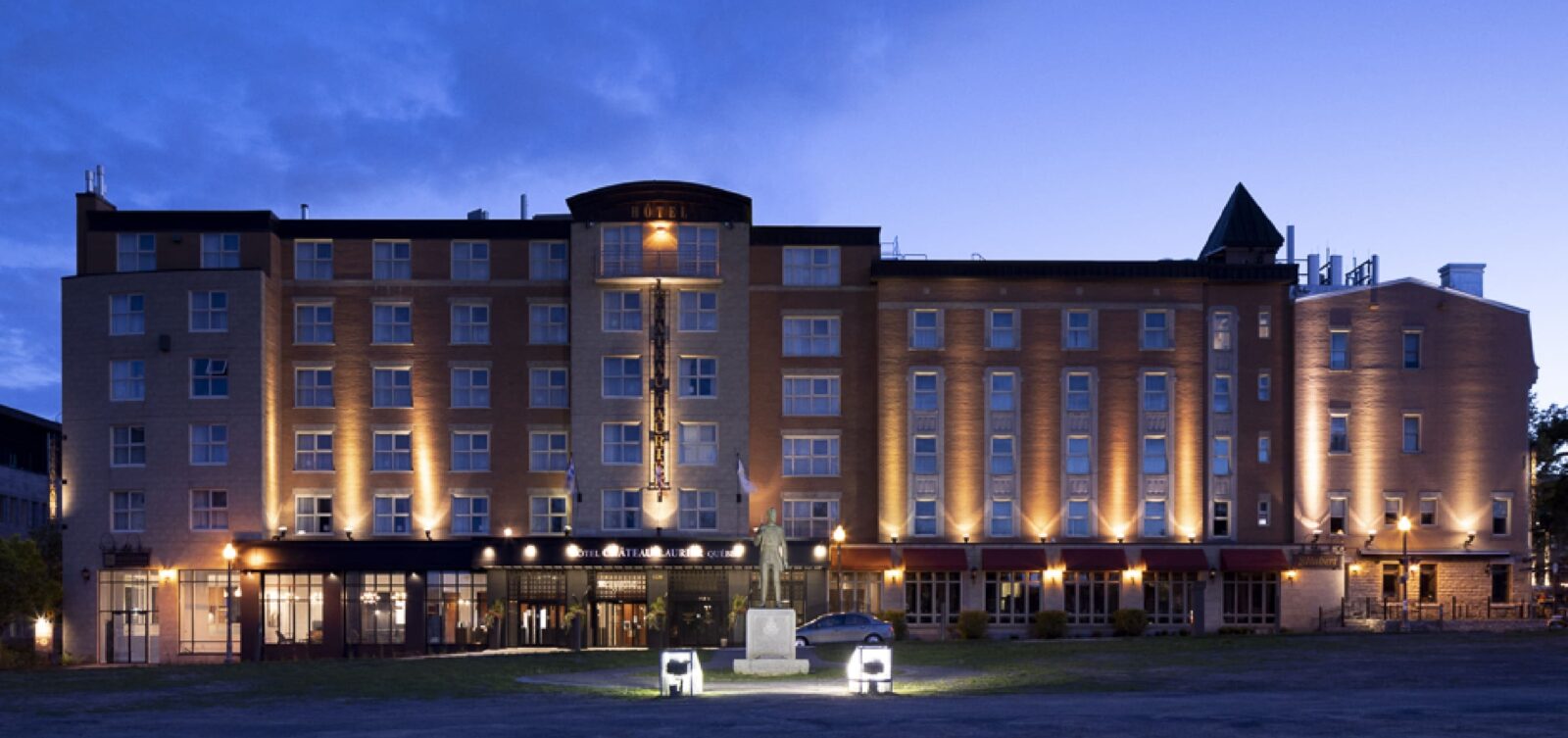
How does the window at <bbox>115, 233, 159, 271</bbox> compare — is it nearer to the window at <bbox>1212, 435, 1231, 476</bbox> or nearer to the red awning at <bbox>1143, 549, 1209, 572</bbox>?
the red awning at <bbox>1143, 549, 1209, 572</bbox>

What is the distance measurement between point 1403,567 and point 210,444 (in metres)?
49.4

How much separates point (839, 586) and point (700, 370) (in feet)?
35.2

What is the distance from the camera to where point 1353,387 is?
68688 millimetres

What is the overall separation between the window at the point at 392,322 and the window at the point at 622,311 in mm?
8339

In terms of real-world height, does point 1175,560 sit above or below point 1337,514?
below

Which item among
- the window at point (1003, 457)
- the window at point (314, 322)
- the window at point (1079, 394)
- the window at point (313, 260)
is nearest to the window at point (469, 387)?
the window at point (314, 322)

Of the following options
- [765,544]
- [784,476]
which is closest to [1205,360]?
[784,476]

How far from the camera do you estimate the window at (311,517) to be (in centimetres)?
6694

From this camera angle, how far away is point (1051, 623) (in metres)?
65.9

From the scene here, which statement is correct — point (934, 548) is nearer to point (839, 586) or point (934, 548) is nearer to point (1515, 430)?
point (839, 586)

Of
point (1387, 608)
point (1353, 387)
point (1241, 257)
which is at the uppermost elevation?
point (1241, 257)

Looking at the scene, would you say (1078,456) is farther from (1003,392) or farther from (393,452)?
(393,452)

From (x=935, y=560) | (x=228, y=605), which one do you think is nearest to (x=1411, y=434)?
(x=935, y=560)

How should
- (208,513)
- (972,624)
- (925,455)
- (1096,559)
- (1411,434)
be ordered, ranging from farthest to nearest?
(1411,434) → (925,455) → (1096,559) → (208,513) → (972,624)
